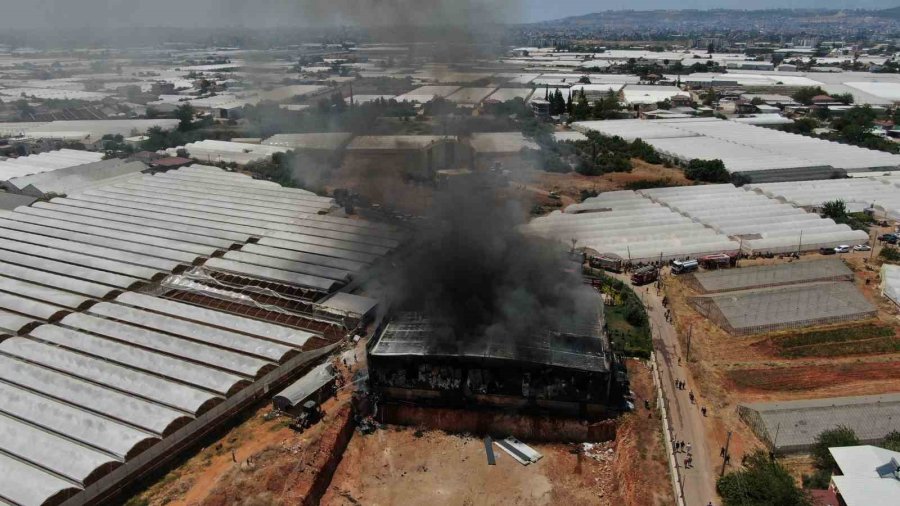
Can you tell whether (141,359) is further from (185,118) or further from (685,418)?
(185,118)

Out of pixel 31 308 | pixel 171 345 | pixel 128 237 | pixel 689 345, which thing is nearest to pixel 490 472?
pixel 689 345

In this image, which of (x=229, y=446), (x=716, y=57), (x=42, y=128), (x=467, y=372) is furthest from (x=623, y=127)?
(x=716, y=57)

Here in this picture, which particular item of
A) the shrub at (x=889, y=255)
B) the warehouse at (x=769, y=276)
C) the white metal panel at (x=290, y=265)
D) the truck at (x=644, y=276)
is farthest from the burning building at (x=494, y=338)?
the shrub at (x=889, y=255)

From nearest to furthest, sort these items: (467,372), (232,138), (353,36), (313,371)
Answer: (467,372) < (313,371) < (353,36) < (232,138)

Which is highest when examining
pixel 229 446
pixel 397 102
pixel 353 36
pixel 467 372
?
pixel 353 36

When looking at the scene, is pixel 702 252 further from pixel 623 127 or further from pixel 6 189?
pixel 6 189

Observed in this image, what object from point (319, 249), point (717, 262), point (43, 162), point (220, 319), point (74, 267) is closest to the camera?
point (220, 319)

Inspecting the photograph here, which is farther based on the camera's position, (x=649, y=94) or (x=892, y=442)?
(x=649, y=94)
